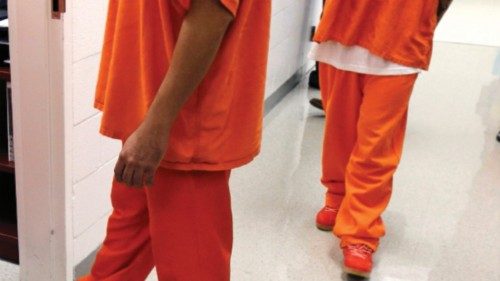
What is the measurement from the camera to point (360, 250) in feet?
6.25

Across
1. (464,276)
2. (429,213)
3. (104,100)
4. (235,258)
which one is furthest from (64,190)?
(429,213)

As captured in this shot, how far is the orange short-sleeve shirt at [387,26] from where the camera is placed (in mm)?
1714

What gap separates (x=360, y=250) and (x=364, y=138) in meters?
0.37

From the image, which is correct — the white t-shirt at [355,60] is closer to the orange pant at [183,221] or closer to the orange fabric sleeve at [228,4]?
the orange pant at [183,221]

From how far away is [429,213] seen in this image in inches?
93.2

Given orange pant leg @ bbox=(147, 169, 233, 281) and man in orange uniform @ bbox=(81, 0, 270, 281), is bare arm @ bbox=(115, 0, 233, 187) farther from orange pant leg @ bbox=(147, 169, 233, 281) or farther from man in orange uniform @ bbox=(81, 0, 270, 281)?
orange pant leg @ bbox=(147, 169, 233, 281)

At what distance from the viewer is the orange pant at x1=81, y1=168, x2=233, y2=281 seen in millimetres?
1126

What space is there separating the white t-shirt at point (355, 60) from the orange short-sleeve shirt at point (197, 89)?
75 cm

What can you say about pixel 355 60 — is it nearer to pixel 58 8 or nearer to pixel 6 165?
pixel 58 8

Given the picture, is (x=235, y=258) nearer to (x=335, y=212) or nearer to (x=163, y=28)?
(x=335, y=212)

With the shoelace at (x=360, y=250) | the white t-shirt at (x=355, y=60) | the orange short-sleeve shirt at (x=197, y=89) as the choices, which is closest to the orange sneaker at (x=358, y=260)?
the shoelace at (x=360, y=250)

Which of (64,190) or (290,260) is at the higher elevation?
(64,190)

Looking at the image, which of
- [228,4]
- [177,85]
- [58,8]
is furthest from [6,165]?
[228,4]

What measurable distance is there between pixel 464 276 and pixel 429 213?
448 millimetres
